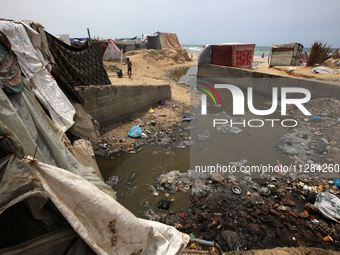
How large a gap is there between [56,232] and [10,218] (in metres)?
0.31

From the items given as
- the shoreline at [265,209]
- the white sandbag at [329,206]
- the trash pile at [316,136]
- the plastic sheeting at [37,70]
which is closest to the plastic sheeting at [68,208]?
the shoreline at [265,209]

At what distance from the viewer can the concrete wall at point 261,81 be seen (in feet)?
24.6

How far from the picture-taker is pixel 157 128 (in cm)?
642

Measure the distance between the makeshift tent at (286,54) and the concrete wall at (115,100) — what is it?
866cm

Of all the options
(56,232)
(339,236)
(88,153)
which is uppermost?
(56,232)

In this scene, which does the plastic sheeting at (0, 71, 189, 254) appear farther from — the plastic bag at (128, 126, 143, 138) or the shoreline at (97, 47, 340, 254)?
the plastic bag at (128, 126, 143, 138)

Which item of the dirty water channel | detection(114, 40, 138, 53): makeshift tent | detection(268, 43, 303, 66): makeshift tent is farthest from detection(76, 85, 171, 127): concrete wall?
detection(114, 40, 138, 53): makeshift tent

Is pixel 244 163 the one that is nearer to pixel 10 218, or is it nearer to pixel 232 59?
pixel 10 218

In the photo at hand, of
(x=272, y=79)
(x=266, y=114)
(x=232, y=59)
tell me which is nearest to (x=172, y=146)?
(x=266, y=114)

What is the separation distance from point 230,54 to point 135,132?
966 cm

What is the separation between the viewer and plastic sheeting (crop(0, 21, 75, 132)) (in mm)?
3123

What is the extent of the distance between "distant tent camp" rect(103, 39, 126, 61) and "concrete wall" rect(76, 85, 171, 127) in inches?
318

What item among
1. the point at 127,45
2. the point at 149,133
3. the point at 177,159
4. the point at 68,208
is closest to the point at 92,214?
the point at 68,208

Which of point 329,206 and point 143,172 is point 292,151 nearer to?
point 329,206
